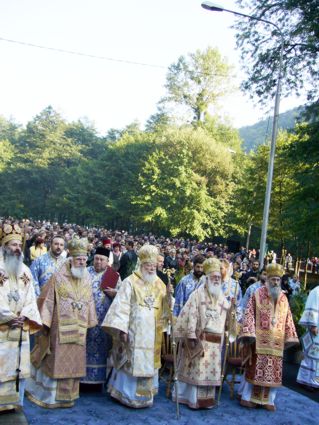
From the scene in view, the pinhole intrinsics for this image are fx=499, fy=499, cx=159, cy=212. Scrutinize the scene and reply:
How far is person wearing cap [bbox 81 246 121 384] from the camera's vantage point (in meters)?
6.79

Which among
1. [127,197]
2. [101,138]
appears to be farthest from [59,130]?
[127,197]

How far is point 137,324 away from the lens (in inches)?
257

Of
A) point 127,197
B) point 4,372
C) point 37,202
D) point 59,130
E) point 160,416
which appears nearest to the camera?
point 4,372

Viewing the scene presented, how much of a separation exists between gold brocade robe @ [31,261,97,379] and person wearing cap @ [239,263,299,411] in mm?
2240

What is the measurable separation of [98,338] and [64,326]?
2.59ft

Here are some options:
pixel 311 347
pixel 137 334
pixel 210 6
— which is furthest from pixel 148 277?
pixel 210 6

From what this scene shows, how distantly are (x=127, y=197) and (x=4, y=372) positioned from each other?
3475 centimetres

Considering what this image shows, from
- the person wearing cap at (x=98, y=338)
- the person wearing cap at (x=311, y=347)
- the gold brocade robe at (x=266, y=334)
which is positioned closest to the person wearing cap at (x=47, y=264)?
the person wearing cap at (x=98, y=338)

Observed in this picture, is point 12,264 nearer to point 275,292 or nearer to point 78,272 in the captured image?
point 78,272

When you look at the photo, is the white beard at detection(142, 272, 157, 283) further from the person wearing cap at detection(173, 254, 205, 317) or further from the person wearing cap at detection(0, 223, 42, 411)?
the person wearing cap at detection(0, 223, 42, 411)

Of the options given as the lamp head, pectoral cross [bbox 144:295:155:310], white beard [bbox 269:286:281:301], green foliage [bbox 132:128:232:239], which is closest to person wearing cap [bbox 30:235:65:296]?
pectoral cross [bbox 144:295:155:310]

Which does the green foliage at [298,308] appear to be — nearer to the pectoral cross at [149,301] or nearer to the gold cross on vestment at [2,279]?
the pectoral cross at [149,301]

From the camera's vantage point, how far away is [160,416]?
20.3 ft

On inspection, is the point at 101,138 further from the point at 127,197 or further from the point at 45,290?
the point at 45,290
